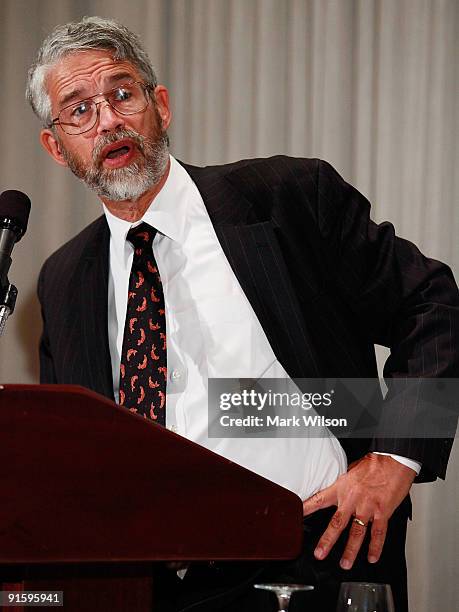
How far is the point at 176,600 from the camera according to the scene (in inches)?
42.9

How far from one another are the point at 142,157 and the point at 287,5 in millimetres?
972

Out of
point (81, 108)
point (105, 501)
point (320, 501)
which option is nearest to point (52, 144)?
point (81, 108)

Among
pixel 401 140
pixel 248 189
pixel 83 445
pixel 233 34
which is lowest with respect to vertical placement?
pixel 83 445

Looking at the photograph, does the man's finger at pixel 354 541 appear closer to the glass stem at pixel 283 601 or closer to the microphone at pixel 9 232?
the glass stem at pixel 283 601

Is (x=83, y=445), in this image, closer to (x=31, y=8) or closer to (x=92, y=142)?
(x=92, y=142)

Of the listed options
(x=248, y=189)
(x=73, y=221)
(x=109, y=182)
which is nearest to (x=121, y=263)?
(x=109, y=182)

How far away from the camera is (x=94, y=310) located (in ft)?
5.65

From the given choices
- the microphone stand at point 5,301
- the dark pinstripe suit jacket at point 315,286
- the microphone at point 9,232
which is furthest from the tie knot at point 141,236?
the microphone stand at point 5,301

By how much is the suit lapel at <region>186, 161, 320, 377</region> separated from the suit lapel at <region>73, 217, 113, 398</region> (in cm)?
25

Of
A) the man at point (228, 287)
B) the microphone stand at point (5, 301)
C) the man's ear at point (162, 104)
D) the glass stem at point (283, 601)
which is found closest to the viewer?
the glass stem at point (283, 601)

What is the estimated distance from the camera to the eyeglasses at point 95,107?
1711 mm

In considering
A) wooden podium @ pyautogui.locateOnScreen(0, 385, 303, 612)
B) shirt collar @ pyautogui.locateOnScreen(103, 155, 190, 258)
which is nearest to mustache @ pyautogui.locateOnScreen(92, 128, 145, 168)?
shirt collar @ pyautogui.locateOnScreen(103, 155, 190, 258)

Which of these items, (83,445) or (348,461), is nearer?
(83,445)

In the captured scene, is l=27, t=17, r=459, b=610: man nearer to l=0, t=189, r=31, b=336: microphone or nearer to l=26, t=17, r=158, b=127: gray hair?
l=26, t=17, r=158, b=127: gray hair
